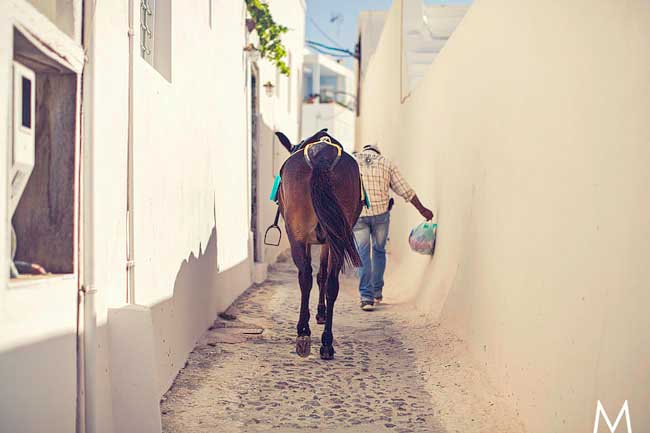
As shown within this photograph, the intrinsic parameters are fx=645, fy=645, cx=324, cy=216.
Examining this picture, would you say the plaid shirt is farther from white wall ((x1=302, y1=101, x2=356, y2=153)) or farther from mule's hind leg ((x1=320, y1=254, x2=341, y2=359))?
white wall ((x1=302, y1=101, x2=356, y2=153))

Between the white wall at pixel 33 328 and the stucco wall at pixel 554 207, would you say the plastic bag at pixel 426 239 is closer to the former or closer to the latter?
the stucco wall at pixel 554 207

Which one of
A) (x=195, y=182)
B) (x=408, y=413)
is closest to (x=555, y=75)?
(x=408, y=413)

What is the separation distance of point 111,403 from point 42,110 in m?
1.26

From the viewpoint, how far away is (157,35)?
4172 millimetres

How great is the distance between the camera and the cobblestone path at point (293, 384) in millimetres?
3406

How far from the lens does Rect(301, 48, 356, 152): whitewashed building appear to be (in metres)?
25.7

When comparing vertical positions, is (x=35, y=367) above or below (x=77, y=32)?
below

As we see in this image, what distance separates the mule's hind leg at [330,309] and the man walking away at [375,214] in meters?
1.68

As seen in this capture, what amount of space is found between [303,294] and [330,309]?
0.27 metres

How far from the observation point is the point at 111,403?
278 centimetres

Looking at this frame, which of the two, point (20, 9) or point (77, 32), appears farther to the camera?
point (77, 32)

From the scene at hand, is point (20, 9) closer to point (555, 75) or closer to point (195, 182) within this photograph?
point (555, 75)

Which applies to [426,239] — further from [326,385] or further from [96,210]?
[96,210]

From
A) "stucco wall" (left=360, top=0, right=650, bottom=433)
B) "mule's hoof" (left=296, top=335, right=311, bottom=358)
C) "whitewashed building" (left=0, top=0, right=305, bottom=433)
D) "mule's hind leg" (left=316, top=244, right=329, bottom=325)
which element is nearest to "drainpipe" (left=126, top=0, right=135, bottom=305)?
"whitewashed building" (left=0, top=0, right=305, bottom=433)
